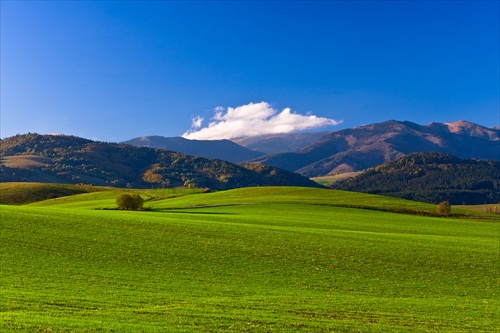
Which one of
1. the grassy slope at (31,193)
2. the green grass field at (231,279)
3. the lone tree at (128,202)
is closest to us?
the green grass field at (231,279)

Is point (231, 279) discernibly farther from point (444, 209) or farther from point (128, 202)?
point (444, 209)

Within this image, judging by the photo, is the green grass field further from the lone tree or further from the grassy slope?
the grassy slope

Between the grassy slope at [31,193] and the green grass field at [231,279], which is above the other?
the grassy slope at [31,193]

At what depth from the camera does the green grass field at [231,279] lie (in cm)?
1948

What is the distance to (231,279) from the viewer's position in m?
29.1

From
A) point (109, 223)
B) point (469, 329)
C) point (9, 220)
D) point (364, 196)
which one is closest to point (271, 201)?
point (364, 196)

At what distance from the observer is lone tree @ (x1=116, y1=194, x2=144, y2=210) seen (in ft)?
272

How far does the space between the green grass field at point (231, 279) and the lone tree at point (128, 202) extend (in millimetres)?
31419

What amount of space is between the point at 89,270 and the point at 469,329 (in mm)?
23838

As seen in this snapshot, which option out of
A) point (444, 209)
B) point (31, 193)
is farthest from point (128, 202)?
point (31, 193)

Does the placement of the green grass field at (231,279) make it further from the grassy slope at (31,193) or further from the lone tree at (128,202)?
the grassy slope at (31,193)

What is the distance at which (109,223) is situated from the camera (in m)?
48.0

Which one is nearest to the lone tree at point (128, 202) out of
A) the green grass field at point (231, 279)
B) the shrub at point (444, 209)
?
the green grass field at point (231, 279)

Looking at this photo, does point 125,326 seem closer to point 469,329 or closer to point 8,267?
point 8,267
